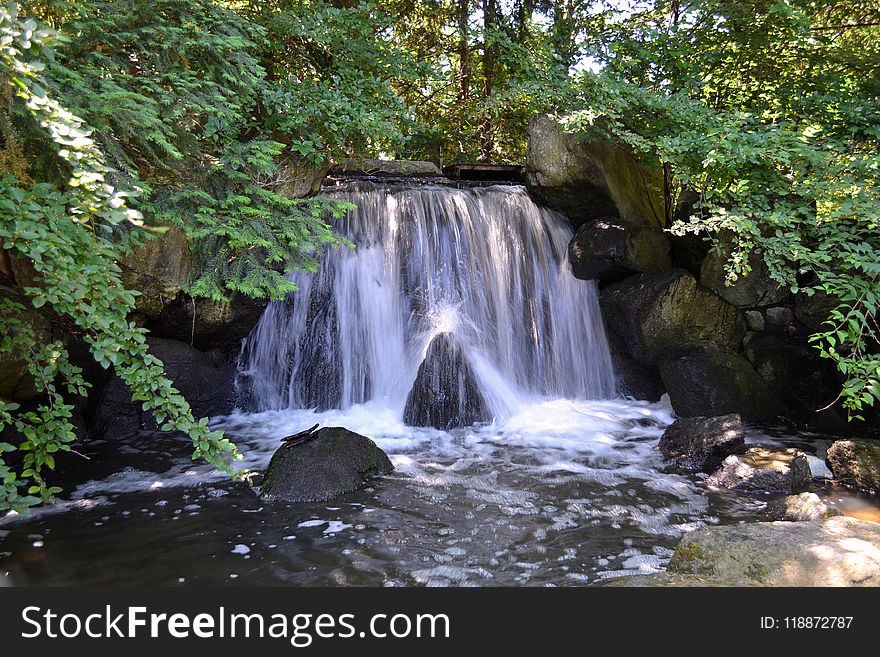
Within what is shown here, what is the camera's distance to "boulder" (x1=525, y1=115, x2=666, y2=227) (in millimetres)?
9148

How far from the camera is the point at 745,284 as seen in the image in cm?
827

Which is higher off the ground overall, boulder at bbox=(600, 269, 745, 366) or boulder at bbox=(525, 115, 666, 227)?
boulder at bbox=(525, 115, 666, 227)

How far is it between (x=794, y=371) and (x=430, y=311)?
4895 millimetres

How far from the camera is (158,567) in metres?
3.96

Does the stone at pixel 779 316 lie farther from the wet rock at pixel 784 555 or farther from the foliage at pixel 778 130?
the wet rock at pixel 784 555

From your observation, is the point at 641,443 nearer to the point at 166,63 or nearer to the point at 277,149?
the point at 277,149

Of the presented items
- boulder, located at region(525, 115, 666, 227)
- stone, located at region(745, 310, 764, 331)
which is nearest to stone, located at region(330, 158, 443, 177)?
boulder, located at region(525, 115, 666, 227)

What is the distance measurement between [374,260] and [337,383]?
6.20 ft

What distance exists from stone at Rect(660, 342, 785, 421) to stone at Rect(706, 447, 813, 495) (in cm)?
177

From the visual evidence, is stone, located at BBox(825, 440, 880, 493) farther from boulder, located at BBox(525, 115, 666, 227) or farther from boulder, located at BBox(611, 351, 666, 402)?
boulder, located at BBox(525, 115, 666, 227)

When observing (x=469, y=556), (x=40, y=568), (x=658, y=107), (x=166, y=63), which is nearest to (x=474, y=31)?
(x=658, y=107)

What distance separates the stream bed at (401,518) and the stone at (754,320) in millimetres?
1869

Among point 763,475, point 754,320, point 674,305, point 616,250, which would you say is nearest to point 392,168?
point 616,250

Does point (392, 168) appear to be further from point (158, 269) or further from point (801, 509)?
point (801, 509)
